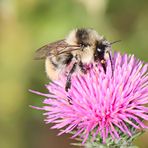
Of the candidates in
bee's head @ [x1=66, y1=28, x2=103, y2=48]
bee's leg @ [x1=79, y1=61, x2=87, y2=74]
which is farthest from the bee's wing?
bee's leg @ [x1=79, y1=61, x2=87, y2=74]

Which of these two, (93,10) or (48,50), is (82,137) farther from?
(93,10)

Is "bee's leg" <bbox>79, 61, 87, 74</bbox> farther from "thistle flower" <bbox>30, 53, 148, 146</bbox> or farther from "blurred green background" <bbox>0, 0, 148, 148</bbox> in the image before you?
"blurred green background" <bbox>0, 0, 148, 148</bbox>

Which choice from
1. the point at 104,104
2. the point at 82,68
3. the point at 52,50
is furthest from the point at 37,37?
the point at 104,104

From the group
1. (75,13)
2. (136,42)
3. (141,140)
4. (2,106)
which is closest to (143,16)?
(136,42)

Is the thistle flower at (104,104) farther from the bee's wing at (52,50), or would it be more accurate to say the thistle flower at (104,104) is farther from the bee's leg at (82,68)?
the bee's wing at (52,50)

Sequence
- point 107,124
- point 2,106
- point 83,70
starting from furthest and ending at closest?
point 2,106
point 83,70
point 107,124
